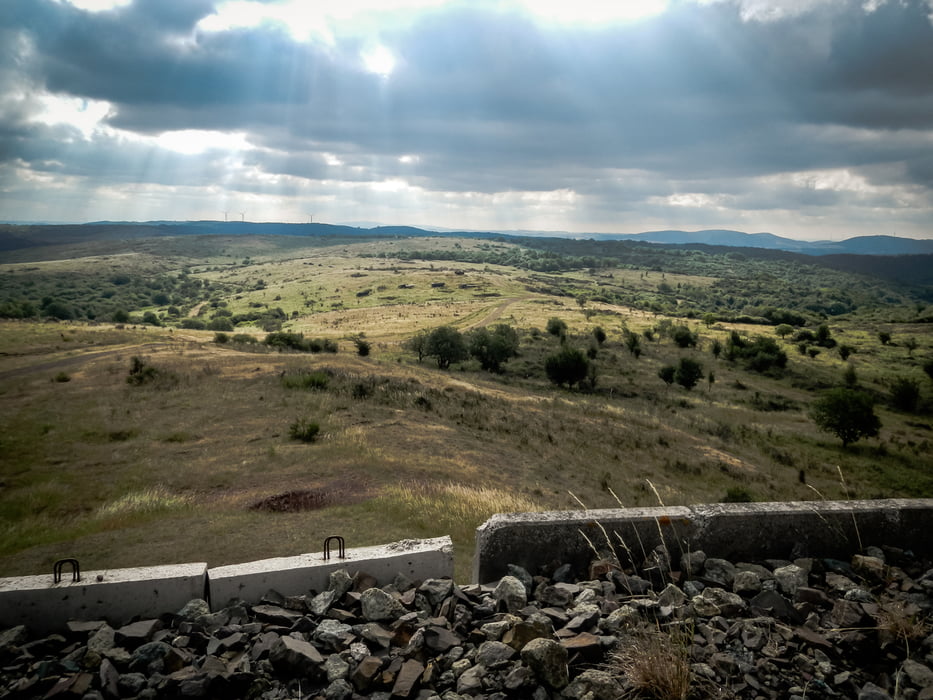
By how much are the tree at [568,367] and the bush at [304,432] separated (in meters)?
38.6

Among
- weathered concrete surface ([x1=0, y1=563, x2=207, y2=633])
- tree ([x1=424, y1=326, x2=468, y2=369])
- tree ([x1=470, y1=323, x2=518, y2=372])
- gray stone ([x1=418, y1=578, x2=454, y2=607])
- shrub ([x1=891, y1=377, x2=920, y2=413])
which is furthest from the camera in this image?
tree ([x1=470, y1=323, x2=518, y2=372])

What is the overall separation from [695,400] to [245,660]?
182ft

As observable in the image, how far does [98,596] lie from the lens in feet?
15.5

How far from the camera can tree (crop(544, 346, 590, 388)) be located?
→ 5578 cm

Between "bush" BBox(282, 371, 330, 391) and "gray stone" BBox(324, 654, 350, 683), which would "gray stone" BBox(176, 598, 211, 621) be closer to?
"gray stone" BBox(324, 654, 350, 683)

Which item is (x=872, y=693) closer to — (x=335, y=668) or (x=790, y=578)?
(x=790, y=578)

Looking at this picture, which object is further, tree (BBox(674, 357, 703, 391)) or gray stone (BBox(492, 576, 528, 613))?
tree (BBox(674, 357, 703, 391))

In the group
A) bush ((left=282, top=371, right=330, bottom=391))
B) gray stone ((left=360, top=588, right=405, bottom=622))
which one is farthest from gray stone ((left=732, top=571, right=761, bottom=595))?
bush ((left=282, top=371, right=330, bottom=391))

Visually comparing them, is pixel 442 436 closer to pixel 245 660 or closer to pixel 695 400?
pixel 245 660

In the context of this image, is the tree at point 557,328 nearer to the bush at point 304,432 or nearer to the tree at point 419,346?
the tree at point 419,346

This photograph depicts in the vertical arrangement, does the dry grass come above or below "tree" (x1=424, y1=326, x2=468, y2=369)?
above

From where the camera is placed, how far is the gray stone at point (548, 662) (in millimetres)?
3922

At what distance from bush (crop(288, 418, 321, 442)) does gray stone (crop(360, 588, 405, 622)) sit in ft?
53.7

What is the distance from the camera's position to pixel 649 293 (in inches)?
7756
